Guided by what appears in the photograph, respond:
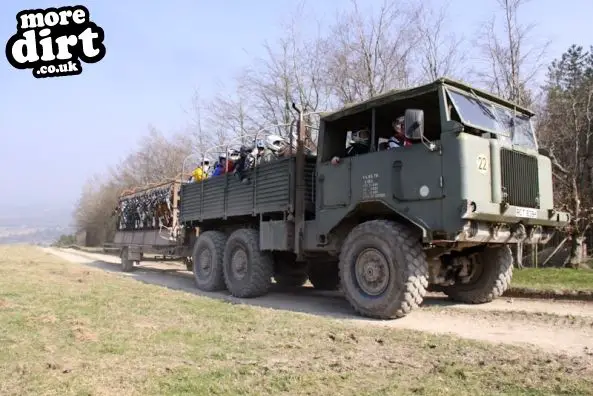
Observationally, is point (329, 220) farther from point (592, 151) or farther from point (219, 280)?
point (592, 151)

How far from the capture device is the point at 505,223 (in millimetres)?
7277

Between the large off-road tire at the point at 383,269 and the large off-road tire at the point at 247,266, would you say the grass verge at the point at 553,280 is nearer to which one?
the large off-road tire at the point at 383,269

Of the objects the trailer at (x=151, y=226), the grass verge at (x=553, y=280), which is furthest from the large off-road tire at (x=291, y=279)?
the grass verge at (x=553, y=280)

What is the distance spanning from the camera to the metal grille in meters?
7.20

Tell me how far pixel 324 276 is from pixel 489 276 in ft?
12.2

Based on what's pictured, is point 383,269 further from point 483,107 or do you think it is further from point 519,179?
point 483,107

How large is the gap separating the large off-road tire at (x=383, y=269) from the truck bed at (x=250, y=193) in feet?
5.56

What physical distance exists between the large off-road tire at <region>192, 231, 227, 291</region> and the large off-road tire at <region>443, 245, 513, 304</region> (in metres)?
4.93

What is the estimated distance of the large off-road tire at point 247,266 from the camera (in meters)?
10.0

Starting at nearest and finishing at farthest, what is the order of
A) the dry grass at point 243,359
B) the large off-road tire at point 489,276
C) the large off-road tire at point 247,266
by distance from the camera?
the dry grass at point 243,359
the large off-road tire at point 489,276
the large off-road tire at point 247,266

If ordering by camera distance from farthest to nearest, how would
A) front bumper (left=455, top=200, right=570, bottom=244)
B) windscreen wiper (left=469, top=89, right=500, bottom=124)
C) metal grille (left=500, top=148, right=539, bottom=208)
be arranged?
windscreen wiper (left=469, top=89, right=500, bottom=124) < metal grille (left=500, top=148, right=539, bottom=208) < front bumper (left=455, top=200, right=570, bottom=244)

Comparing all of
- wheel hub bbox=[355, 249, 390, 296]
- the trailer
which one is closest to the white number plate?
wheel hub bbox=[355, 249, 390, 296]

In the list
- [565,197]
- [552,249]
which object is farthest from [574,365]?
[552,249]

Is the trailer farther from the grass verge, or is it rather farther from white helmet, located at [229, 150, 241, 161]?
the grass verge
